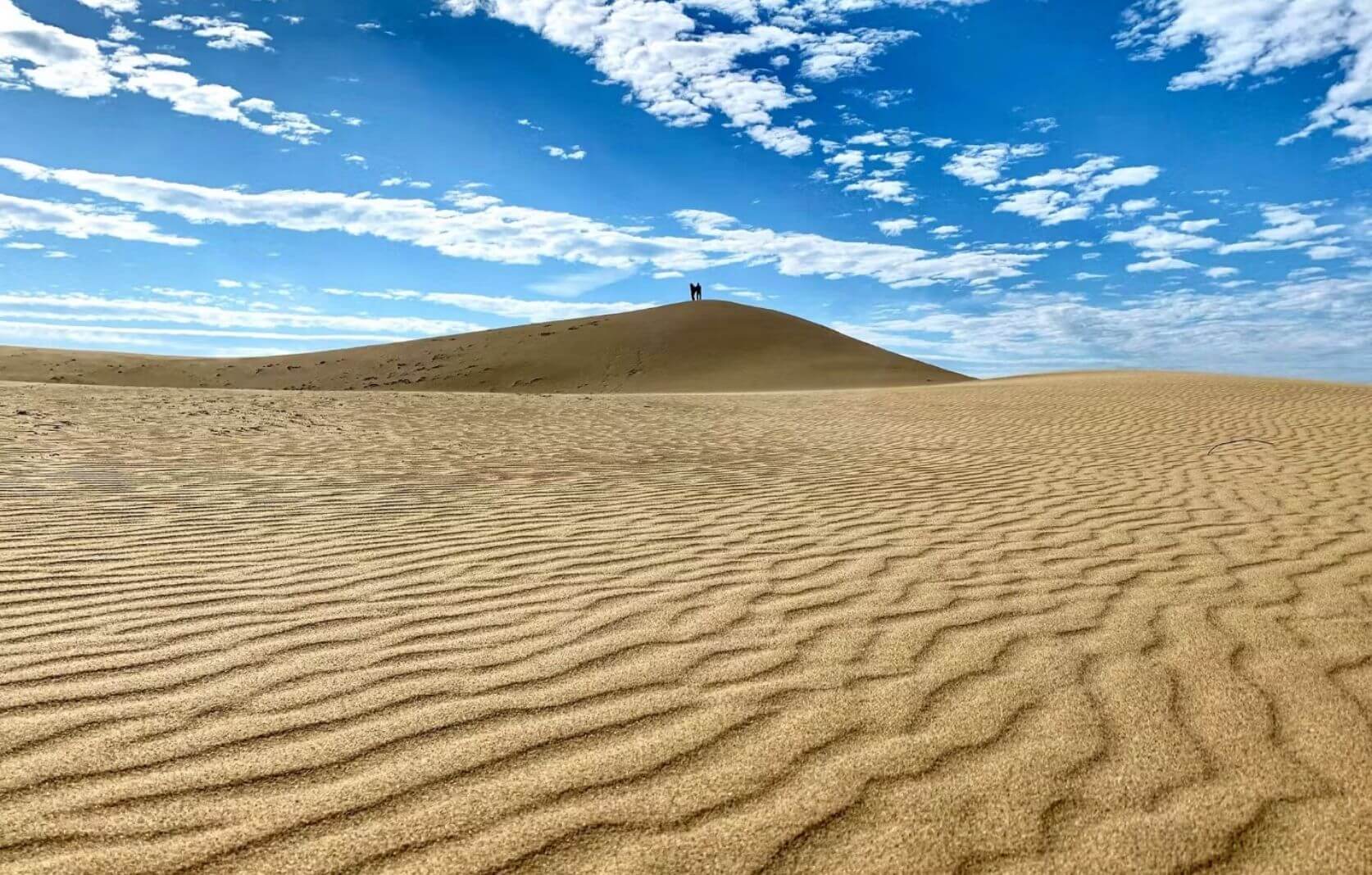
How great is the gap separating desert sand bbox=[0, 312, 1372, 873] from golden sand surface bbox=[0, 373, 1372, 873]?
2cm

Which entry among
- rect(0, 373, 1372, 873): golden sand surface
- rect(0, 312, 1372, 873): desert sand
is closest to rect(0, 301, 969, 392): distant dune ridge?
rect(0, 312, 1372, 873): desert sand

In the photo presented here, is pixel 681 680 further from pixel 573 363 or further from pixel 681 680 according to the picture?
pixel 573 363

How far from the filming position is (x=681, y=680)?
3016mm

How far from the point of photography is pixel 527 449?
35.3 feet

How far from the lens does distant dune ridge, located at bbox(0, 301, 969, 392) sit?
137ft

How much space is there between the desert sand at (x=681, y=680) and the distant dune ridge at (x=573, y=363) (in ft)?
104

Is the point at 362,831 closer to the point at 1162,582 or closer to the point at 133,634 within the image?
the point at 133,634

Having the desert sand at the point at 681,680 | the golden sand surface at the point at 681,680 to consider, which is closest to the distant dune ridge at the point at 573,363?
the desert sand at the point at 681,680

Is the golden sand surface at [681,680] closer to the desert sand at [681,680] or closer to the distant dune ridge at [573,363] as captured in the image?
the desert sand at [681,680]

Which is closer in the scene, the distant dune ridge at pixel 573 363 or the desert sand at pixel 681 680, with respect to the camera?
the desert sand at pixel 681 680

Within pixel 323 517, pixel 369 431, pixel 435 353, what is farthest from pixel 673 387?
pixel 323 517

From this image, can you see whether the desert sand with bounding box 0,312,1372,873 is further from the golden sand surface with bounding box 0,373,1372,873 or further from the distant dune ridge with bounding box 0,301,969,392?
the distant dune ridge with bounding box 0,301,969,392

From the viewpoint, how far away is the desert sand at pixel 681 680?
6.81 feet

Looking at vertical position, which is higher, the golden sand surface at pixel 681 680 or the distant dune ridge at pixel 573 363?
the distant dune ridge at pixel 573 363
